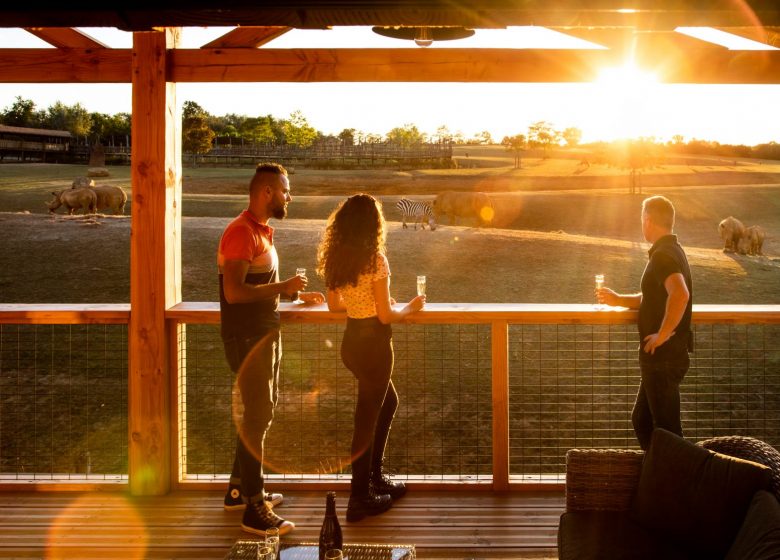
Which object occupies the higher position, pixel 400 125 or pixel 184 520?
pixel 400 125

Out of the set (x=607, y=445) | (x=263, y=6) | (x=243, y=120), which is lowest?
(x=607, y=445)

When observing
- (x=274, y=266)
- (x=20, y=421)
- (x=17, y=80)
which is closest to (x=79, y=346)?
(x=20, y=421)

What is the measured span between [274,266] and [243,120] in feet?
219

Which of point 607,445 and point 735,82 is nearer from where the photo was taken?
point 735,82

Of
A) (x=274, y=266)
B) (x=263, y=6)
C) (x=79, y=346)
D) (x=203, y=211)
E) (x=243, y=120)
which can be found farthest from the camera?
(x=243, y=120)

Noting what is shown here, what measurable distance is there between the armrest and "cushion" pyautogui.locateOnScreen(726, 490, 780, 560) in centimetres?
63

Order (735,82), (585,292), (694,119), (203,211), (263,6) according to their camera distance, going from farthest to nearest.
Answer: (694,119) < (203,211) < (585,292) < (735,82) < (263,6)

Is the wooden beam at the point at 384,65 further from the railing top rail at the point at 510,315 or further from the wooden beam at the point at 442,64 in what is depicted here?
the railing top rail at the point at 510,315

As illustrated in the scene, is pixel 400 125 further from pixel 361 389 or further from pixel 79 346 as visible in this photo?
pixel 361 389

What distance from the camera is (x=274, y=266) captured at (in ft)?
12.2

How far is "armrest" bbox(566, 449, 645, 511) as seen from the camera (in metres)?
2.92

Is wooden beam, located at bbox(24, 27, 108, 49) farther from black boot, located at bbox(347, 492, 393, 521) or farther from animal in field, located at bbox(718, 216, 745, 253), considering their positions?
animal in field, located at bbox(718, 216, 745, 253)

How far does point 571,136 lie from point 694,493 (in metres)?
76.7

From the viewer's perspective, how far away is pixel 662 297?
3.89 metres
